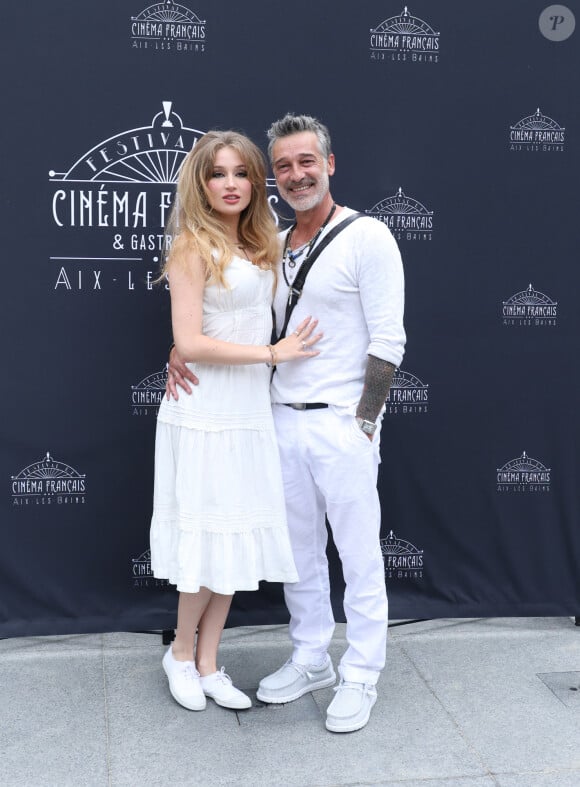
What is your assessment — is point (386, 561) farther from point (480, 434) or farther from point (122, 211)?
point (122, 211)

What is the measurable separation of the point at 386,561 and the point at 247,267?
4.76 ft

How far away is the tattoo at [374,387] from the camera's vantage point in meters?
2.89

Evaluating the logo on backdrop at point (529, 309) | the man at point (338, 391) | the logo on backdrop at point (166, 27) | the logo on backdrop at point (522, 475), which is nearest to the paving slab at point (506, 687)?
the man at point (338, 391)

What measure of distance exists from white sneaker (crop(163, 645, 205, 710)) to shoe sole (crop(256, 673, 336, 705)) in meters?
0.20

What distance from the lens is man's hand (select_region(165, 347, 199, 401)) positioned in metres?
2.98

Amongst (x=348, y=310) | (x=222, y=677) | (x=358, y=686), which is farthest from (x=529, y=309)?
(x=222, y=677)

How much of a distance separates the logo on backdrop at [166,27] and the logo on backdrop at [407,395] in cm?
144

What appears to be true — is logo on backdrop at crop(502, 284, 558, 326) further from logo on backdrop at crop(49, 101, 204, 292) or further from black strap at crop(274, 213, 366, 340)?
logo on backdrop at crop(49, 101, 204, 292)

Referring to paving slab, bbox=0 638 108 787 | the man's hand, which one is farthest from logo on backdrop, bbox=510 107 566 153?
paving slab, bbox=0 638 108 787

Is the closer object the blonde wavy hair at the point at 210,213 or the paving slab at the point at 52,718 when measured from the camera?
the paving slab at the point at 52,718

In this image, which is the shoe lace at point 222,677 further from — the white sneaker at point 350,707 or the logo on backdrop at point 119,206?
the logo on backdrop at point 119,206

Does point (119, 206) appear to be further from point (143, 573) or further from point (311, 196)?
point (143, 573)

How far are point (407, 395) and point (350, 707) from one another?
48.4 inches

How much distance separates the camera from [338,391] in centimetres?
296
